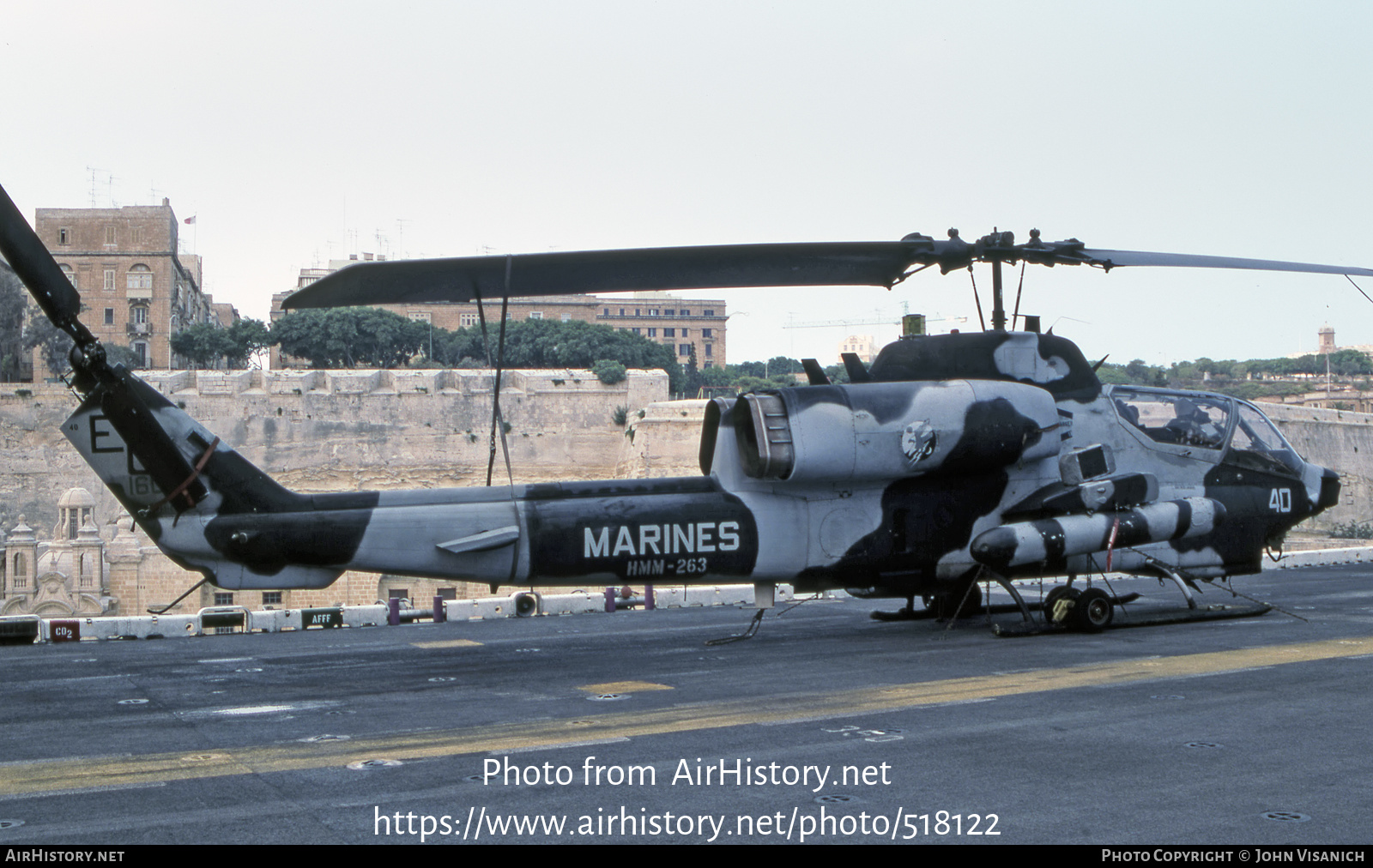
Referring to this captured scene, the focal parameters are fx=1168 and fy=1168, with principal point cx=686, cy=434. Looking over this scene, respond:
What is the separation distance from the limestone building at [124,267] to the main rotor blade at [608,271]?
10081 centimetres

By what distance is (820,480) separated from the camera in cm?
1274

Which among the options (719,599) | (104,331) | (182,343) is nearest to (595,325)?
(182,343)

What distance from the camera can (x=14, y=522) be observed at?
7419 cm

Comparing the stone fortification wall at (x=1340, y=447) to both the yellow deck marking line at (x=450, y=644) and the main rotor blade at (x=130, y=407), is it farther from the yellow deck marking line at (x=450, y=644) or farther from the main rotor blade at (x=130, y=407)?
the main rotor blade at (x=130, y=407)

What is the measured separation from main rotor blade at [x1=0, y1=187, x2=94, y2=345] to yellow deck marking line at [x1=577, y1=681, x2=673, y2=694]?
545cm

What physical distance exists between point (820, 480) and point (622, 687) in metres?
3.34

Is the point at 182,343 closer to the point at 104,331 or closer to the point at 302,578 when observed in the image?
the point at 104,331

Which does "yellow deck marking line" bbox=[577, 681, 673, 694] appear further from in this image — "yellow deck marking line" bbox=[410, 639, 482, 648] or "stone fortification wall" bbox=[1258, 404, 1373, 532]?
"stone fortification wall" bbox=[1258, 404, 1373, 532]

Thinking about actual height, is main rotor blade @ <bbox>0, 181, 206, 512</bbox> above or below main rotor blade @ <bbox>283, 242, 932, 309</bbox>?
below

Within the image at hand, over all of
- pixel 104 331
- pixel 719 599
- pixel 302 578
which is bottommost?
pixel 719 599

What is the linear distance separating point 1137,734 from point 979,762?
1601 millimetres

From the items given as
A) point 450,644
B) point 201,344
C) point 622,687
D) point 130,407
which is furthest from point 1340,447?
point 201,344

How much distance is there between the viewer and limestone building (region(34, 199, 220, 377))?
102 m

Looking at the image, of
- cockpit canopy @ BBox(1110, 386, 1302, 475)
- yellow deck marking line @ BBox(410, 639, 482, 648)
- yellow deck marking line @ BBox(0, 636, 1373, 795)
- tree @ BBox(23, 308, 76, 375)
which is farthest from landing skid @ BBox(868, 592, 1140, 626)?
tree @ BBox(23, 308, 76, 375)
